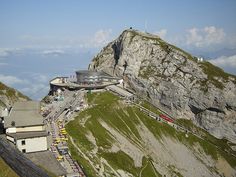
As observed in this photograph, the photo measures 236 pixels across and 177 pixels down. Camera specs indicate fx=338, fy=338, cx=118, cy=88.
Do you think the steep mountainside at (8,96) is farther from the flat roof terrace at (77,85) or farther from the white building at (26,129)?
the flat roof terrace at (77,85)

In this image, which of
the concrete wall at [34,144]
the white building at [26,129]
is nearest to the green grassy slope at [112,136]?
the concrete wall at [34,144]

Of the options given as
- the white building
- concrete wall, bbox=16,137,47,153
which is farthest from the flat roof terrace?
concrete wall, bbox=16,137,47,153

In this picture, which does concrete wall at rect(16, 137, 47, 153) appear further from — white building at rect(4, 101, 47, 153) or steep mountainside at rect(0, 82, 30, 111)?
steep mountainside at rect(0, 82, 30, 111)

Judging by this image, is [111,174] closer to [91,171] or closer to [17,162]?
[91,171]

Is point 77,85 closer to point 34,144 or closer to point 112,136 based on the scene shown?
point 112,136

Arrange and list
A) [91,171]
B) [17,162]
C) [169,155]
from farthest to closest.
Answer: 1. [169,155]
2. [91,171]
3. [17,162]

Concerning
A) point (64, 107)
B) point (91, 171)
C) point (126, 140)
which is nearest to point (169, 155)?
point (126, 140)

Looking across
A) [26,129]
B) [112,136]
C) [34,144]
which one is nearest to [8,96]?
[112,136]
